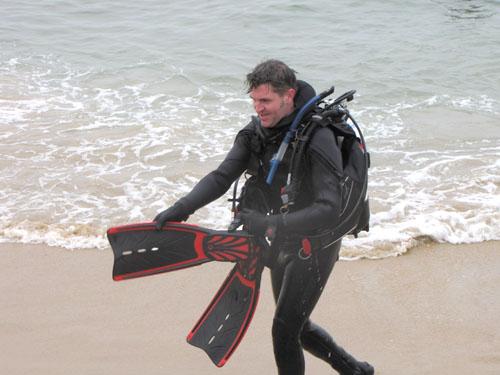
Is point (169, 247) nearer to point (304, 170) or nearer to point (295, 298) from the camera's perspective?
point (295, 298)

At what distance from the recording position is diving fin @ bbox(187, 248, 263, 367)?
11.1ft

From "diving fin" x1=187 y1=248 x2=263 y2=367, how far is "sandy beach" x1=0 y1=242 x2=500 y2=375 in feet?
1.71

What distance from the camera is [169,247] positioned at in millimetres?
3357

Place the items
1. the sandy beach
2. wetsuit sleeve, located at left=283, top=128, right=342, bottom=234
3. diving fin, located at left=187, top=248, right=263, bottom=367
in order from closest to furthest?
wetsuit sleeve, located at left=283, top=128, right=342, bottom=234 < diving fin, located at left=187, top=248, right=263, bottom=367 < the sandy beach

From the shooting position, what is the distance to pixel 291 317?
321 centimetres

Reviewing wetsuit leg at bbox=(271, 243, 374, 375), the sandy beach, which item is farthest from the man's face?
the sandy beach

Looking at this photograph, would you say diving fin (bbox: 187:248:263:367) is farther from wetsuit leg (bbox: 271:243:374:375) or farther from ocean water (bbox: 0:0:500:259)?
ocean water (bbox: 0:0:500:259)

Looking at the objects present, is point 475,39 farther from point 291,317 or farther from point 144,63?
point 291,317

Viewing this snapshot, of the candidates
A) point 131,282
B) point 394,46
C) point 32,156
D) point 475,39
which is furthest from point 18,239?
point 475,39

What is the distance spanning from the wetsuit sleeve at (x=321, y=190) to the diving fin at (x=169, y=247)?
33 cm

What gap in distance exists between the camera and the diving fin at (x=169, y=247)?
10.7ft

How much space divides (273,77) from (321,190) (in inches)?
21.6

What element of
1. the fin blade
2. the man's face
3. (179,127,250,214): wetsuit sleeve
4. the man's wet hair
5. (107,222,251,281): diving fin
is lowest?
the fin blade

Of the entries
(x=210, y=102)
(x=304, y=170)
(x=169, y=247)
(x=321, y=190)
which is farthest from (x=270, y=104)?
(x=210, y=102)
